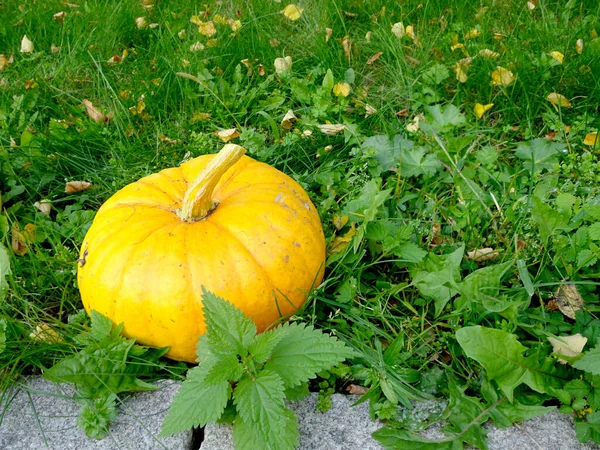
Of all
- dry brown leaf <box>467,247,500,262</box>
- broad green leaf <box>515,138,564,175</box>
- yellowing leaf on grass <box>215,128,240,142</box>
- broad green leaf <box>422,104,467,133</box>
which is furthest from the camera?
yellowing leaf on grass <box>215,128,240,142</box>

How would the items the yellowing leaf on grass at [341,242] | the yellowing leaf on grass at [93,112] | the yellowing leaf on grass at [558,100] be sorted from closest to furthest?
1. the yellowing leaf on grass at [341,242]
2. the yellowing leaf on grass at [558,100]
3. the yellowing leaf on grass at [93,112]

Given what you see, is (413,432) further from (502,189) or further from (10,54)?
(10,54)

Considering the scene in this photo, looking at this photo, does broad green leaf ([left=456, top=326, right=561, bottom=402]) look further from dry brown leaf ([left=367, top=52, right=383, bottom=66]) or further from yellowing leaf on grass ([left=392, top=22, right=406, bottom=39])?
yellowing leaf on grass ([left=392, top=22, right=406, bottom=39])

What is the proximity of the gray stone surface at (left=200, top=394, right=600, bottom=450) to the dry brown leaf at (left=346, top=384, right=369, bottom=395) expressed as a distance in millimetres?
94

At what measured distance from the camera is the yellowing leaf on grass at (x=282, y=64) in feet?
10.5

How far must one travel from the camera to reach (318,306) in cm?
208

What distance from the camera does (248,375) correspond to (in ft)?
5.23

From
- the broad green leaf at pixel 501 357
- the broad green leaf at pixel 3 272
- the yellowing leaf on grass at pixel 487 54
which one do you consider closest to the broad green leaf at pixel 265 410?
the broad green leaf at pixel 501 357

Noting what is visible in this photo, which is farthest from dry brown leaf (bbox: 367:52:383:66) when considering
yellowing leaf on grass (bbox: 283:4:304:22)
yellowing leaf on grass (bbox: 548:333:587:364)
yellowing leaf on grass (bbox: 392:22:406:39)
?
yellowing leaf on grass (bbox: 548:333:587:364)

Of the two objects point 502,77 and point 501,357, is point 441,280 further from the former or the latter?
point 502,77

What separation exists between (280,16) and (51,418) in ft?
9.32

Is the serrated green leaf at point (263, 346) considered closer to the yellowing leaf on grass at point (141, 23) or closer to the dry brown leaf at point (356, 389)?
the dry brown leaf at point (356, 389)

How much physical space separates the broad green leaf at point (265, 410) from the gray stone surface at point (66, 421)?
0.28 meters

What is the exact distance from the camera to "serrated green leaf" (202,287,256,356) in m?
1.61
